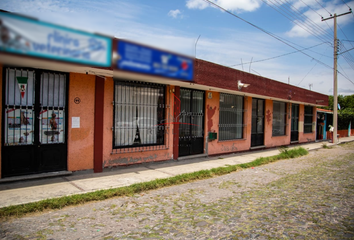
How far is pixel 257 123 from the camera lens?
45.4ft

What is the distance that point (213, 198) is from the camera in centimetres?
529

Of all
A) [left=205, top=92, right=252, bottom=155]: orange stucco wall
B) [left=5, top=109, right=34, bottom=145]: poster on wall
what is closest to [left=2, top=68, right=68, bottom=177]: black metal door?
[left=5, top=109, right=34, bottom=145]: poster on wall

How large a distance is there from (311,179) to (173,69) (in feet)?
21.0

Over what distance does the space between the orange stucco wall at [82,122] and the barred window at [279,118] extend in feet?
39.8

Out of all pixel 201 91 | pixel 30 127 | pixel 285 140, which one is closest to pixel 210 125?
pixel 201 91

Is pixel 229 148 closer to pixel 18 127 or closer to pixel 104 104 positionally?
pixel 104 104

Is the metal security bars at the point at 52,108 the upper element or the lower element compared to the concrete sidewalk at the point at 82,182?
upper

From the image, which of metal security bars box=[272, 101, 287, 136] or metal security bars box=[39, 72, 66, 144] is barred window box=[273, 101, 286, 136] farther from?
metal security bars box=[39, 72, 66, 144]

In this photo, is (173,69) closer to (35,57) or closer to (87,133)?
(35,57)

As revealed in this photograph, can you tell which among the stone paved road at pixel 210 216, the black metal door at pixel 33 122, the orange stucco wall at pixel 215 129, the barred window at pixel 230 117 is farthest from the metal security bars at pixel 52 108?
the barred window at pixel 230 117

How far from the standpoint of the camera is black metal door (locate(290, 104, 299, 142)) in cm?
1756

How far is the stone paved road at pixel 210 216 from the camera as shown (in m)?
3.51

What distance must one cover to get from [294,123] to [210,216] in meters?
15.8

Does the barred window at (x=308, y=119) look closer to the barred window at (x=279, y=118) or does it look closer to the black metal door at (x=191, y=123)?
the barred window at (x=279, y=118)
